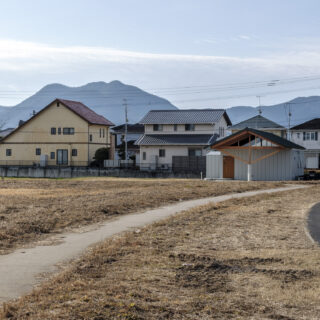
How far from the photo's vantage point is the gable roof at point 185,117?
70.9 metres

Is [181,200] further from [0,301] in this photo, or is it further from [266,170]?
[266,170]

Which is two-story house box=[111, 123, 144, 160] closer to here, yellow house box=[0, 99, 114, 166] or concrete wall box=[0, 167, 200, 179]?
yellow house box=[0, 99, 114, 166]

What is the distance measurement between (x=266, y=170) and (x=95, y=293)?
1817 inches

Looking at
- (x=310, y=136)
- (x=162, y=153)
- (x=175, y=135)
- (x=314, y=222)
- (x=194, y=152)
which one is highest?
(x=310, y=136)

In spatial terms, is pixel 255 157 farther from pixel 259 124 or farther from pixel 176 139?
pixel 259 124

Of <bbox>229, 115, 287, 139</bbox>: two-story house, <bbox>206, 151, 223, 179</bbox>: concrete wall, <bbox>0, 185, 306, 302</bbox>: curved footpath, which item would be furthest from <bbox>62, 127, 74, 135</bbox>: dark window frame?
<bbox>0, 185, 306, 302</bbox>: curved footpath

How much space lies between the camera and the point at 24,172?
6875 cm

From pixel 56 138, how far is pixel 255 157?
30949mm

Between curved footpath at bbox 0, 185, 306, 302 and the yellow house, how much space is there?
5525cm

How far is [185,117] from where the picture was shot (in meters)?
72.1

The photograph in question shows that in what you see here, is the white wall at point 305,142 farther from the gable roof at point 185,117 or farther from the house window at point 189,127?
the house window at point 189,127

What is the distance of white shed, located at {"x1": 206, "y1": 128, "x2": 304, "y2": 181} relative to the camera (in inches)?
2057

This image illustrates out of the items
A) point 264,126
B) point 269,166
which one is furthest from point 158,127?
point 269,166

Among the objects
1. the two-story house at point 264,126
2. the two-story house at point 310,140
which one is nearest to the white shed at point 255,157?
the two-story house at point 310,140
